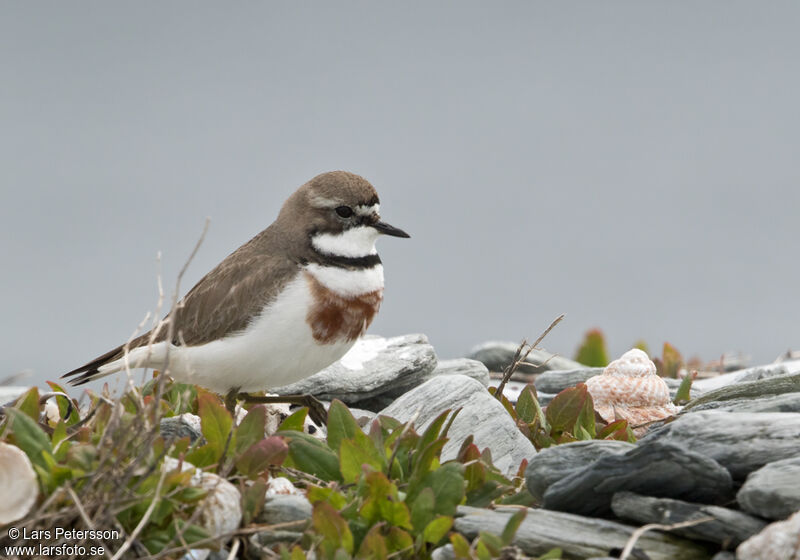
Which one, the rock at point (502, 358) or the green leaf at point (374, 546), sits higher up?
the green leaf at point (374, 546)

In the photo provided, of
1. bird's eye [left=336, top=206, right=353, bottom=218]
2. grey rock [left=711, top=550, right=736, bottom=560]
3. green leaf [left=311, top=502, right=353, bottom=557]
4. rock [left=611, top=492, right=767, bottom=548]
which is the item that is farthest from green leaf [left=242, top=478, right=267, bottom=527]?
bird's eye [left=336, top=206, right=353, bottom=218]

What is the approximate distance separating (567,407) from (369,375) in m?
2.36

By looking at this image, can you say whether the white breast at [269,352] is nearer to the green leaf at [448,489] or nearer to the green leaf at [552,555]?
the green leaf at [448,489]

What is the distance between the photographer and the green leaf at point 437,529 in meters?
4.02

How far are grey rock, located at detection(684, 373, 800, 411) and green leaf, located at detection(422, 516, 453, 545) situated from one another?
2926mm

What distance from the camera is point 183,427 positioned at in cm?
583

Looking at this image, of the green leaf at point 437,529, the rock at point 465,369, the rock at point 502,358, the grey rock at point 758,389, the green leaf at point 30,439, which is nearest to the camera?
the green leaf at point 437,529

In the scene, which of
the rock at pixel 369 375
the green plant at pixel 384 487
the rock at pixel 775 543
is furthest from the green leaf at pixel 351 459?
the rock at pixel 369 375

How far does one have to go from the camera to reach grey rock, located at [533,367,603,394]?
841cm

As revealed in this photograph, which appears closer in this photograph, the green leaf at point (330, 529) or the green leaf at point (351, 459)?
the green leaf at point (330, 529)

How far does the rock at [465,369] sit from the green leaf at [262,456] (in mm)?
4003

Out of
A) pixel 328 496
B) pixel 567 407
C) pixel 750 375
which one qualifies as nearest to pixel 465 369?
pixel 567 407

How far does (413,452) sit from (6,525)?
188cm

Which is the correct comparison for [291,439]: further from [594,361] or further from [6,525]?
[594,361]
